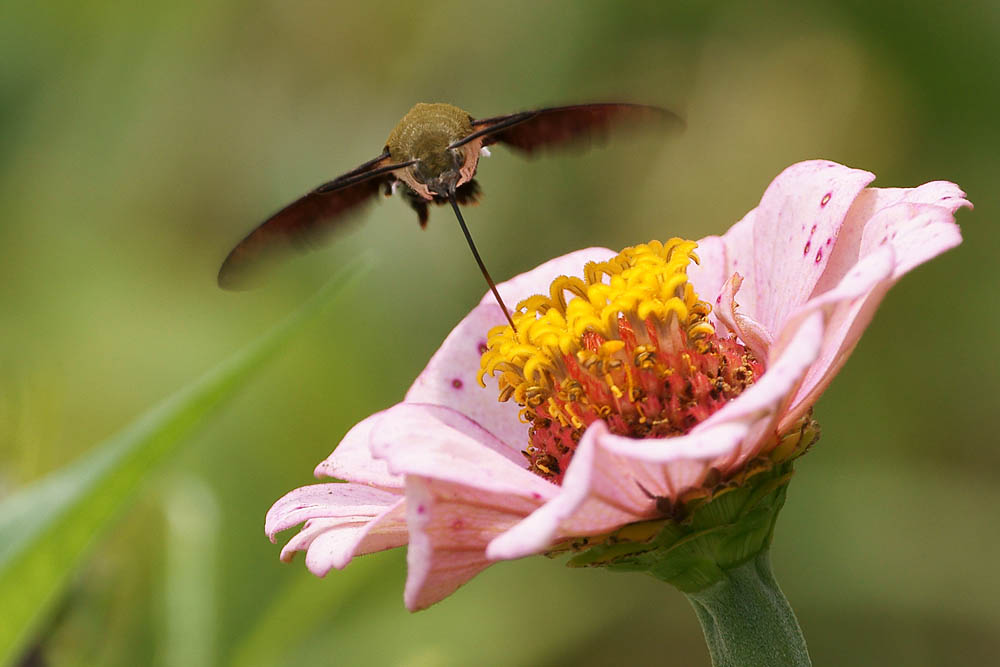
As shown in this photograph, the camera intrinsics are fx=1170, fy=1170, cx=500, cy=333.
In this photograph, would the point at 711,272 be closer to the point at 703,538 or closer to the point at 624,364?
the point at 624,364

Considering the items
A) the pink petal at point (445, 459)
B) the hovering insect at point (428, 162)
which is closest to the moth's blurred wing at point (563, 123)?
the hovering insect at point (428, 162)

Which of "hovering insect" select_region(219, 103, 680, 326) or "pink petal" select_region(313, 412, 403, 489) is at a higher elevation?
"hovering insect" select_region(219, 103, 680, 326)

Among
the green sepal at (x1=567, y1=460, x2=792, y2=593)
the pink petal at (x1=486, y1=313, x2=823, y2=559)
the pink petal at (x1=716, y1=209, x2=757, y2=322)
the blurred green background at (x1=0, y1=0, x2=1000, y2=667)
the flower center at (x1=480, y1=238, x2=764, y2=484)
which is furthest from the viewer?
the blurred green background at (x1=0, y1=0, x2=1000, y2=667)

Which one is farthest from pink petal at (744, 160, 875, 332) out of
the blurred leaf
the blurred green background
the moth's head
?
the blurred green background

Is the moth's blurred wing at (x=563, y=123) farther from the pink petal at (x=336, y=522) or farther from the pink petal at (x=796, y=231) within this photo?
the pink petal at (x=336, y=522)

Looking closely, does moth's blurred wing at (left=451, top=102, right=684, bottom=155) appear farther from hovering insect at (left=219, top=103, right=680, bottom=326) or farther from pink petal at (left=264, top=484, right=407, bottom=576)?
pink petal at (left=264, top=484, right=407, bottom=576)

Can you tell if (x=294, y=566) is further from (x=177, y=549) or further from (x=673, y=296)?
(x=673, y=296)

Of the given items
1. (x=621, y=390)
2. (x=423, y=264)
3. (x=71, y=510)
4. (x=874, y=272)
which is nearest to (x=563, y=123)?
(x=621, y=390)
